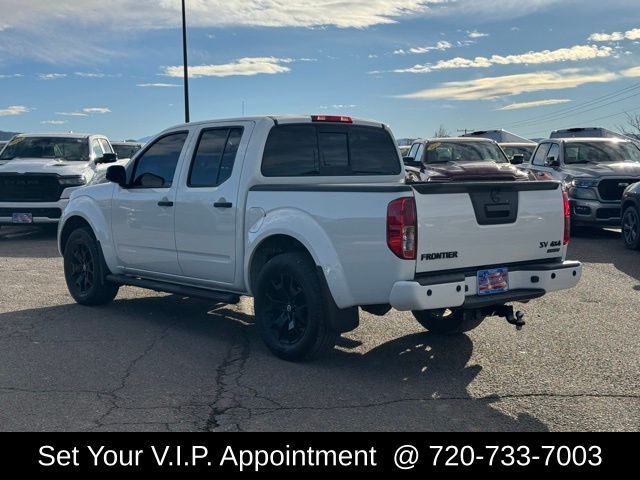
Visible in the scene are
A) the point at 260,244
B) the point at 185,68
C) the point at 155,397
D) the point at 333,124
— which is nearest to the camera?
the point at 155,397

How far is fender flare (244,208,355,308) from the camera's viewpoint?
5438 millimetres

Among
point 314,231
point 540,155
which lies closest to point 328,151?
point 314,231

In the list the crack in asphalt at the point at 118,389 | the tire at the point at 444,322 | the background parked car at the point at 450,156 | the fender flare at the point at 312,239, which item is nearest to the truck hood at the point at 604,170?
the background parked car at the point at 450,156

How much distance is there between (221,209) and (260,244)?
573 millimetres

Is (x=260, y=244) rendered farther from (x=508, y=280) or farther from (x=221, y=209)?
(x=508, y=280)

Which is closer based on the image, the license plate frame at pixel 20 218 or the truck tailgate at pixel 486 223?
the truck tailgate at pixel 486 223

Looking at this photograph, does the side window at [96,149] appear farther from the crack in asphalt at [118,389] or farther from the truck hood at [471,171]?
the crack in asphalt at [118,389]

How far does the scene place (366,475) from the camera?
12.7ft

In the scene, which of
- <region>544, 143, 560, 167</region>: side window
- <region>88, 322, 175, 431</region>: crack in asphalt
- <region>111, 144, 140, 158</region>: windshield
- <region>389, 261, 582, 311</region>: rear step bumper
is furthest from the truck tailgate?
<region>111, 144, 140, 158</region>: windshield

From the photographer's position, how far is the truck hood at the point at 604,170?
46.6 ft

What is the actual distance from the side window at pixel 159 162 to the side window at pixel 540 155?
10.8 m

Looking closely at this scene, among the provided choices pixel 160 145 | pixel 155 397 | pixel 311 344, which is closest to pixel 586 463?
pixel 311 344

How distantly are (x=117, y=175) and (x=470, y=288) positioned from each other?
388 centimetres

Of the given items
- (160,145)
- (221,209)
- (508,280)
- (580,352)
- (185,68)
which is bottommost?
(580,352)
